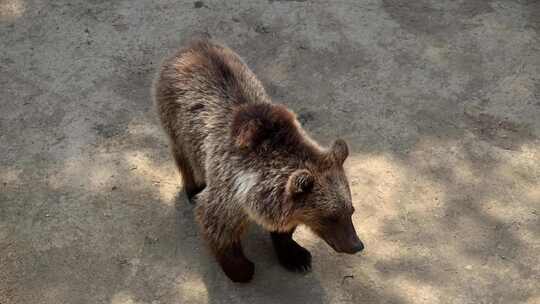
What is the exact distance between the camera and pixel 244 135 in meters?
4.55

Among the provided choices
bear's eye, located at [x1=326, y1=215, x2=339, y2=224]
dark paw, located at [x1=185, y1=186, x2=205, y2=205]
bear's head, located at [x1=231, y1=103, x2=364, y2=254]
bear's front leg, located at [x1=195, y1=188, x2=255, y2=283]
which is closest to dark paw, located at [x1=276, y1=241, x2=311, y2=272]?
bear's front leg, located at [x1=195, y1=188, x2=255, y2=283]

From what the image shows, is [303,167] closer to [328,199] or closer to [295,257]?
[328,199]

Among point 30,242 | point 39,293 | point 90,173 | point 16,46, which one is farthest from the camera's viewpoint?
point 16,46

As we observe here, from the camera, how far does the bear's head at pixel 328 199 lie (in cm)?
425

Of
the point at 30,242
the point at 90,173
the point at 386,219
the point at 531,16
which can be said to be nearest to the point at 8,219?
the point at 30,242

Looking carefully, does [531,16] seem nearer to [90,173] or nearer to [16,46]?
[90,173]

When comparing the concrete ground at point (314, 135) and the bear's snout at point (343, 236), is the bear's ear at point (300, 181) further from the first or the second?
the concrete ground at point (314, 135)

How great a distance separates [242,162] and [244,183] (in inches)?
6.6

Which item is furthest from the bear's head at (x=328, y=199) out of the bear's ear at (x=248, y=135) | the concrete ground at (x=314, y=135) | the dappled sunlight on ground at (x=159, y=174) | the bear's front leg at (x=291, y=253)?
the dappled sunlight on ground at (x=159, y=174)

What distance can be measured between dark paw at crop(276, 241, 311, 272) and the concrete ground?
95 millimetres

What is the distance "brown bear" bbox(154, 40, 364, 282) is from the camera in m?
4.36

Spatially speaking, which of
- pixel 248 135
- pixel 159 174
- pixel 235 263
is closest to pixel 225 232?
pixel 235 263

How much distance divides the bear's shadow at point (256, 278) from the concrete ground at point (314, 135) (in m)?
0.01

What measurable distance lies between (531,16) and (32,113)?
224 inches
